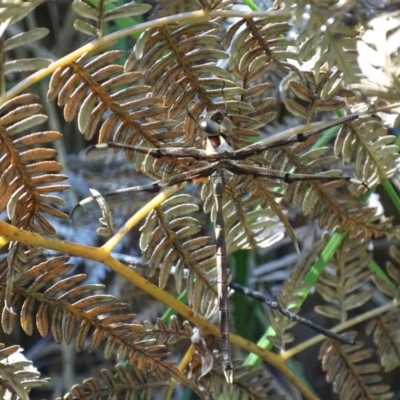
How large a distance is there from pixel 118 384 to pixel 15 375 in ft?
0.56

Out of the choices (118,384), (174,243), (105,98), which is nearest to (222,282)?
(174,243)

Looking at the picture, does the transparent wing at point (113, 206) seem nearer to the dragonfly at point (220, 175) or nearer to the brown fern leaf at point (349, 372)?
the dragonfly at point (220, 175)

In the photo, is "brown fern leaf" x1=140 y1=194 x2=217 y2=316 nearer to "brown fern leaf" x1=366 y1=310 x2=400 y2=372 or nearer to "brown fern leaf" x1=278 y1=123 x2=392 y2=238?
"brown fern leaf" x1=278 y1=123 x2=392 y2=238

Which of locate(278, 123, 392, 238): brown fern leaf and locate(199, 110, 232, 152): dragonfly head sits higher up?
locate(199, 110, 232, 152): dragonfly head

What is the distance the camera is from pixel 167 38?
0.71m

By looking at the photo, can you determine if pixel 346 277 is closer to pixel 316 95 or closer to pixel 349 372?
pixel 349 372

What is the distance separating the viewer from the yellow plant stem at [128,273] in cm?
72

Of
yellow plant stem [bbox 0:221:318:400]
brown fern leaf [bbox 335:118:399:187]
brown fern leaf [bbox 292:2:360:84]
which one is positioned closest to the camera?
brown fern leaf [bbox 292:2:360:84]

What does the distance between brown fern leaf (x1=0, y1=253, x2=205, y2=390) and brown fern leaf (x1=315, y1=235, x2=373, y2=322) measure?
31 cm

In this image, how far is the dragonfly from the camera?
2.72 feet

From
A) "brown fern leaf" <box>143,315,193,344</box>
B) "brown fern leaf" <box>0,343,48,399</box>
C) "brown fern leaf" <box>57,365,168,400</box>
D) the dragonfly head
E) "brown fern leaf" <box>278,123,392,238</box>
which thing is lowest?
"brown fern leaf" <box>57,365,168,400</box>

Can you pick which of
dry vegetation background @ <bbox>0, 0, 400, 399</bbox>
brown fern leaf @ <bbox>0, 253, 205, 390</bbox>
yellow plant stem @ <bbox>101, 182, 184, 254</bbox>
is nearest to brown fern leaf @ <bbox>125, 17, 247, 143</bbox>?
dry vegetation background @ <bbox>0, 0, 400, 399</bbox>

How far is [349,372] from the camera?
2.99 ft

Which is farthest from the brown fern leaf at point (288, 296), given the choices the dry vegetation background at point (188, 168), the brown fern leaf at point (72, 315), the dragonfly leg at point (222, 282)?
the brown fern leaf at point (72, 315)
